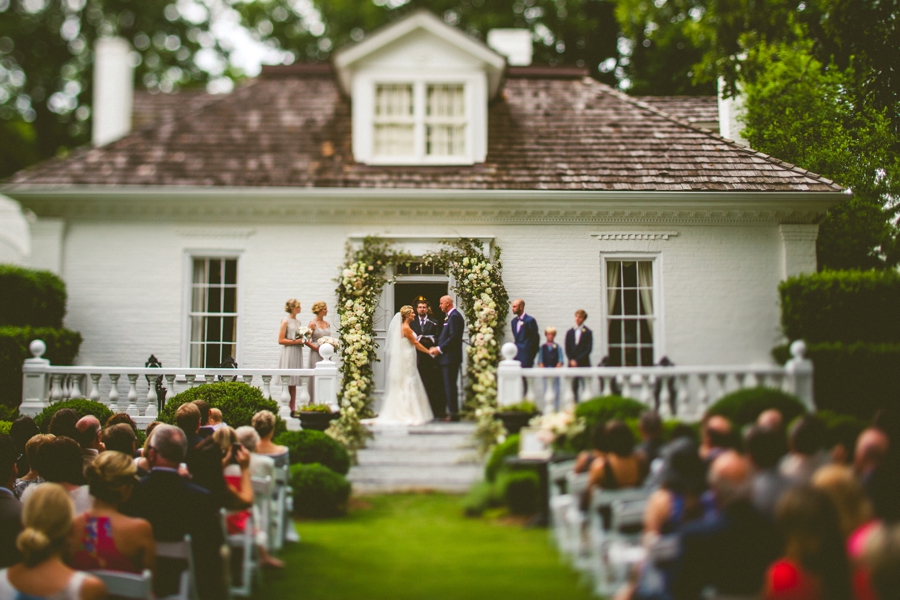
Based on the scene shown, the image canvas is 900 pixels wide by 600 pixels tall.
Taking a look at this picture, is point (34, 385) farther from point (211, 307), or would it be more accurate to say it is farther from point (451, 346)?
point (451, 346)

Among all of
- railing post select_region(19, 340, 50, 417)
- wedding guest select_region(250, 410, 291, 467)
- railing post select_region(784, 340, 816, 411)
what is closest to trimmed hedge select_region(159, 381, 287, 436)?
wedding guest select_region(250, 410, 291, 467)

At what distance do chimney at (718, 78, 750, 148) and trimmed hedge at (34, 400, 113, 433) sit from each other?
9.17 meters

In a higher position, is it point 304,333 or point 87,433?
point 304,333

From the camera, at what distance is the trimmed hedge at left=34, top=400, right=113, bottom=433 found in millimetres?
9469

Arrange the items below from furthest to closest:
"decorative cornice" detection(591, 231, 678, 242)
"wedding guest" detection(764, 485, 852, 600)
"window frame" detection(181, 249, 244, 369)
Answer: "window frame" detection(181, 249, 244, 369) → "decorative cornice" detection(591, 231, 678, 242) → "wedding guest" detection(764, 485, 852, 600)

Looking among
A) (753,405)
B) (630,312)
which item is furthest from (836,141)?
(753,405)

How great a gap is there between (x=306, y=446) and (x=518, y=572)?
9.70 ft

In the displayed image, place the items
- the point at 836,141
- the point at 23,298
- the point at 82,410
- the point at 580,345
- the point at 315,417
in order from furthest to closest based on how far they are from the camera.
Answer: the point at 23,298 < the point at 580,345 < the point at 82,410 < the point at 836,141 < the point at 315,417

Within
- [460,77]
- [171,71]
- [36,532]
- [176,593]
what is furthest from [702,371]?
[171,71]

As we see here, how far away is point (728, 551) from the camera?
476cm

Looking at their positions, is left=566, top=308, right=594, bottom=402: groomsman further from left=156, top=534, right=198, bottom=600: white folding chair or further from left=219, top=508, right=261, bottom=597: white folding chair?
left=156, top=534, right=198, bottom=600: white folding chair

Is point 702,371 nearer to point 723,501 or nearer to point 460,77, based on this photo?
point 723,501

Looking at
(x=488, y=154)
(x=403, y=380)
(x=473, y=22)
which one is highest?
(x=473, y=22)

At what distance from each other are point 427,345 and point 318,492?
3544 mm
